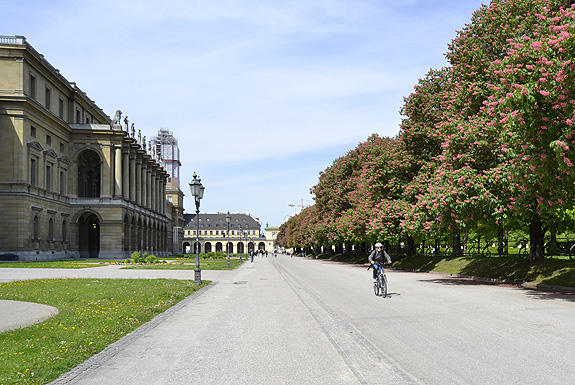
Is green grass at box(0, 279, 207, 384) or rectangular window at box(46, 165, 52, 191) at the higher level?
rectangular window at box(46, 165, 52, 191)

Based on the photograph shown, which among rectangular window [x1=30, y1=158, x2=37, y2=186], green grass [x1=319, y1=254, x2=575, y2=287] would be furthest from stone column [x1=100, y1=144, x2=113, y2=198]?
green grass [x1=319, y1=254, x2=575, y2=287]

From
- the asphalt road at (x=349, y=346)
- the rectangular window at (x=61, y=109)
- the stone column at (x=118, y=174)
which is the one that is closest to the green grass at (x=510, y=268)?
the asphalt road at (x=349, y=346)

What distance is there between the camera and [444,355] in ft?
27.3

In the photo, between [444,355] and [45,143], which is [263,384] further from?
[45,143]

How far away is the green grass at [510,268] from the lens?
860 inches

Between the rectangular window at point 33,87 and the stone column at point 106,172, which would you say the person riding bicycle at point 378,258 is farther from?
the stone column at point 106,172

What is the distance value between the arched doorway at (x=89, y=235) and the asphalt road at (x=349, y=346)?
69.0 m

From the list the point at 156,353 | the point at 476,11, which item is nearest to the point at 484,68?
the point at 476,11

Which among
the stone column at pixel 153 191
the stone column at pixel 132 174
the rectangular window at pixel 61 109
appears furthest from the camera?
the stone column at pixel 153 191

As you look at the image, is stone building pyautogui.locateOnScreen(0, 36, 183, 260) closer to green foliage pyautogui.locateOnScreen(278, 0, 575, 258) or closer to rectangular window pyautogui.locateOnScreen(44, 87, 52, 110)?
rectangular window pyautogui.locateOnScreen(44, 87, 52, 110)

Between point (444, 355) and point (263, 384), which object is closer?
point (263, 384)

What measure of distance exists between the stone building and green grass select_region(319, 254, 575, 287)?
4475 centimetres

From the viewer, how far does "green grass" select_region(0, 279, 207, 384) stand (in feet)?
24.8

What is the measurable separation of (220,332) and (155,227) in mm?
101459
